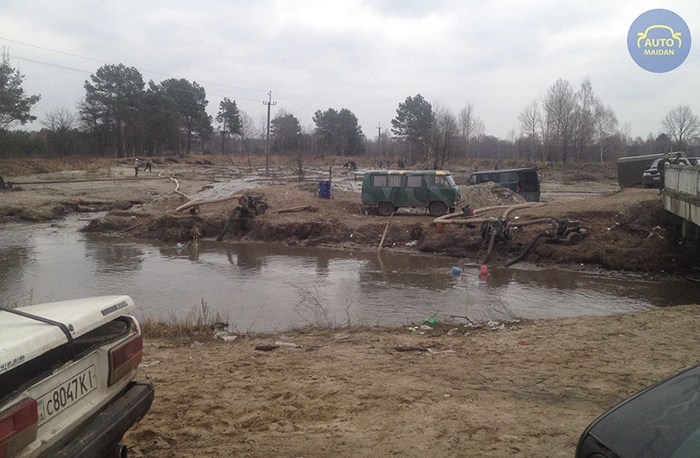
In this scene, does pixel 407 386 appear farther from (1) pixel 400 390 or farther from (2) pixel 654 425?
(2) pixel 654 425

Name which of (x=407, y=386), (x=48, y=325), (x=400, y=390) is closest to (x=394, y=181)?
(x=407, y=386)

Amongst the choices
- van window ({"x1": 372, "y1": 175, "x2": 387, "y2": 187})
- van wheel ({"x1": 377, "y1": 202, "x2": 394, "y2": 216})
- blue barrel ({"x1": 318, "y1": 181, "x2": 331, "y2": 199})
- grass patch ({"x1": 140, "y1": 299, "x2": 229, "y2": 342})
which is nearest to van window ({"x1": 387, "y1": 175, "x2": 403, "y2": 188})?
van window ({"x1": 372, "y1": 175, "x2": 387, "y2": 187})

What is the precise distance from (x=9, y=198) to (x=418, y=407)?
97.2ft

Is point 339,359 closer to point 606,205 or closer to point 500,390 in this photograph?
point 500,390

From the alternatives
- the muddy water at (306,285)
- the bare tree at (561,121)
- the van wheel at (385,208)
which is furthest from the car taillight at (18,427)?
the bare tree at (561,121)

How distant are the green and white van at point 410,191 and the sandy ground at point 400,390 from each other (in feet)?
46.9

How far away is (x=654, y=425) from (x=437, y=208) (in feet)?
64.7

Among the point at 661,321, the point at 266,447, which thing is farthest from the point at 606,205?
the point at 266,447

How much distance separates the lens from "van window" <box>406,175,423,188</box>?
21734mm

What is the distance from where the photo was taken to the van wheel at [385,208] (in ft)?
72.9

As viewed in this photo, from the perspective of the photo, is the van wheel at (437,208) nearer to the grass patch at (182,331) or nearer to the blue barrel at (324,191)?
the blue barrel at (324,191)

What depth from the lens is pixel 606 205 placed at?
18.8 m

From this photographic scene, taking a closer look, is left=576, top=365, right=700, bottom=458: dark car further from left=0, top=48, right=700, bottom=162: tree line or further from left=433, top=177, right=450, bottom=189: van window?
left=0, top=48, right=700, bottom=162: tree line

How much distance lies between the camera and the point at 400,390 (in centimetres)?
488
